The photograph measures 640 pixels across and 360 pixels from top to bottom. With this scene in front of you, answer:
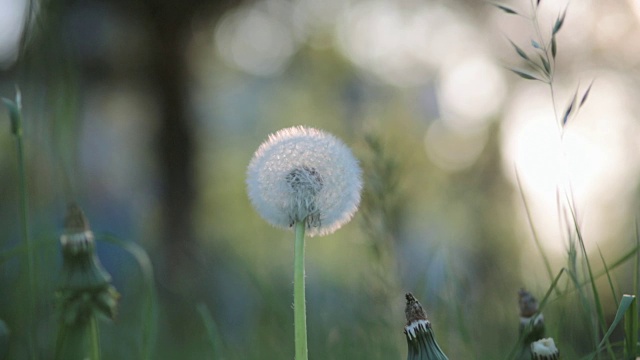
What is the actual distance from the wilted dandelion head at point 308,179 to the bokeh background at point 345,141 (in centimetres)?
38

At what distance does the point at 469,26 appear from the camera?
12.5m

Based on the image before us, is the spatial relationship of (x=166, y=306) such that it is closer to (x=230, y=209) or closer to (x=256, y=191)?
(x=256, y=191)

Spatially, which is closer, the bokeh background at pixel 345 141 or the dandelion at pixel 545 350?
the dandelion at pixel 545 350

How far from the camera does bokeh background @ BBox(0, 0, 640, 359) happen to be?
6.59 feet

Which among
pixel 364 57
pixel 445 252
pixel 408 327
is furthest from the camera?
pixel 364 57

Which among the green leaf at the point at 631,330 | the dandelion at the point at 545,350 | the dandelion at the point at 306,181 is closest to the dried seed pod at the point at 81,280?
the dandelion at the point at 306,181

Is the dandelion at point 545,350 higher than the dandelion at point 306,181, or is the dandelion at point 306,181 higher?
the dandelion at point 306,181

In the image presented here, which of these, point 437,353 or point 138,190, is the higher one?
point 138,190

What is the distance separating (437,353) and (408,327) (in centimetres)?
6

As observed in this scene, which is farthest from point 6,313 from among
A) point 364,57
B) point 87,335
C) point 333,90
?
point 333,90

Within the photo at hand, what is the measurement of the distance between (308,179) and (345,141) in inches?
158

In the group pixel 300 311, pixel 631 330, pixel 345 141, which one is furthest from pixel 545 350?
pixel 345 141

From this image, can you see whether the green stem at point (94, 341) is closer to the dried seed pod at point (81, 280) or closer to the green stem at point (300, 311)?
the dried seed pod at point (81, 280)

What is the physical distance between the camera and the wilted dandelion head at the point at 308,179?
1.22m
